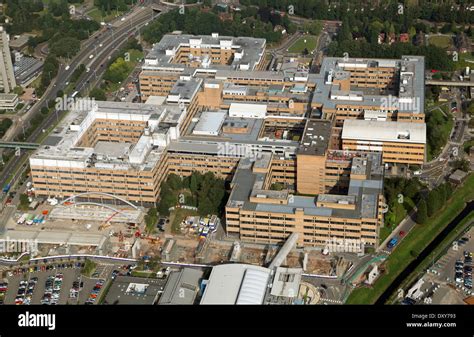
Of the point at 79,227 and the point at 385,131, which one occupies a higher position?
the point at 385,131

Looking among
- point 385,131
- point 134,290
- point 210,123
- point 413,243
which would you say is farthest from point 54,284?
point 385,131

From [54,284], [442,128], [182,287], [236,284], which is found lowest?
[54,284]

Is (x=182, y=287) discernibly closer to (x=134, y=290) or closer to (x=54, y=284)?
(x=134, y=290)

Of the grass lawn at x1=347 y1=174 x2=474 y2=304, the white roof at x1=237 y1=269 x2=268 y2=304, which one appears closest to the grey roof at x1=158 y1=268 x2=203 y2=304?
the white roof at x1=237 y1=269 x2=268 y2=304

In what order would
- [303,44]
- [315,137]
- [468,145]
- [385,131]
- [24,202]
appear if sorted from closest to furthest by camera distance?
[24,202], [315,137], [385,131], [468,145], [303,44]

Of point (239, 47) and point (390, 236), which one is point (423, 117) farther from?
point (239, 47)

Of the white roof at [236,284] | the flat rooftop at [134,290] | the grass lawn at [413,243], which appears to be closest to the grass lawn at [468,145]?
the grass lawn at [413,243]
